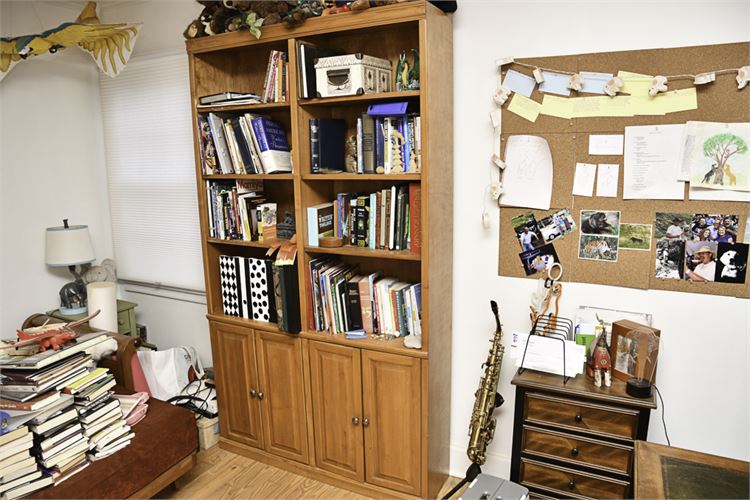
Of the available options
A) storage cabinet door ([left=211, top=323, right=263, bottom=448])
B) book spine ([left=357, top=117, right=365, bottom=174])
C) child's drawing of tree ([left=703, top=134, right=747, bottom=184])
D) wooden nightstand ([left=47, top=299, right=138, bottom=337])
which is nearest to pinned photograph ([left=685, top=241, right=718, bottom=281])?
child's drawing of tree ([left=703, top=134, right=747, bottom=184])

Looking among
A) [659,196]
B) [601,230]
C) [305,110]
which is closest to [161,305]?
[305,110]

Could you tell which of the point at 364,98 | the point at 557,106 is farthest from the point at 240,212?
the point at 557,106

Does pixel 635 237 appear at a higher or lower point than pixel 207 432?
higher

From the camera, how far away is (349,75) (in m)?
2.16

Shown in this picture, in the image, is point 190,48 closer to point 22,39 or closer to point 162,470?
point 22,39

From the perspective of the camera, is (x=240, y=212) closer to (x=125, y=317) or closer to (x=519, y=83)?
(x=125, y=317)

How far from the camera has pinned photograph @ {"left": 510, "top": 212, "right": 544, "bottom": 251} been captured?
224 centimetres

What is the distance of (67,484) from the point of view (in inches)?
80.9

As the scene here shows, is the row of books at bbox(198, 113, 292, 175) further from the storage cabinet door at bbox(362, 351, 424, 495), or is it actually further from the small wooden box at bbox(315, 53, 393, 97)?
the storage cabinet door at bbox(362, 351, 424, 495)

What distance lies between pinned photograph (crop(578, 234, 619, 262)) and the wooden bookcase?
58 centimetres

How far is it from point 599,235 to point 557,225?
0.17 m

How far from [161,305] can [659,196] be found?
3033 mm

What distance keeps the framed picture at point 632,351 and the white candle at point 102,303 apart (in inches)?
105

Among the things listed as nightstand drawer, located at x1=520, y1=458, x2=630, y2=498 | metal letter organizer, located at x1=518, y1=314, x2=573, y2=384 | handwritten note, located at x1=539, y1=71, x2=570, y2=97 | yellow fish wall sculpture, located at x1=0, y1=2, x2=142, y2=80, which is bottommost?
nightstand drawer, located at x1=520, y1=458, x2=630, y2=498
